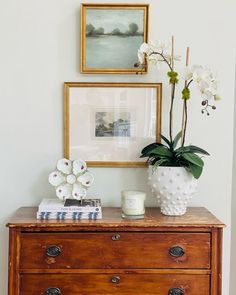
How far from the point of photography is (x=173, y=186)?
1.90 metres

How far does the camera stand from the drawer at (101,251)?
5.90 ft

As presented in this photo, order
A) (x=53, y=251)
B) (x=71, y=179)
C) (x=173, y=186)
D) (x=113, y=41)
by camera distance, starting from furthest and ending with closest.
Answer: (x=113, y=41) → (x=71, y=179) → (x=173, y=186) → (x=53, y=251)

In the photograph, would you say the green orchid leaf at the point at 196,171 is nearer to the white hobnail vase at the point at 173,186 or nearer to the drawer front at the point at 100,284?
the white hobnail vase at the point at 173,186

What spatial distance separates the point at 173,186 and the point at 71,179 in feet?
1.61

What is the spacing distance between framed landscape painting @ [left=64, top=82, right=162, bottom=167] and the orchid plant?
0.10m

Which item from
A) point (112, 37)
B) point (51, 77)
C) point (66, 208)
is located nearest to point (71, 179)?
point (66, 208)

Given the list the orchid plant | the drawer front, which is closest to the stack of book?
the drawer front

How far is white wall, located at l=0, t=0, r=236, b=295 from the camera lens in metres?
2.14

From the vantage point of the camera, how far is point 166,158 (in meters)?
1.96

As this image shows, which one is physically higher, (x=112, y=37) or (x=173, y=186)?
(x=112, y=37)

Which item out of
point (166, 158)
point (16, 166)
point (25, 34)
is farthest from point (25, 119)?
point (166, 158)

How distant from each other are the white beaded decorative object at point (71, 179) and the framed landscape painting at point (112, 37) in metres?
0.49

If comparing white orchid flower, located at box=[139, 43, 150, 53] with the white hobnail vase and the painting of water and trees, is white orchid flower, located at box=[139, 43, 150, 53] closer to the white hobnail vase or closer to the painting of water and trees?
the painting of water and trees

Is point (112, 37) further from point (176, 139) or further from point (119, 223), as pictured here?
point (119, 223)
